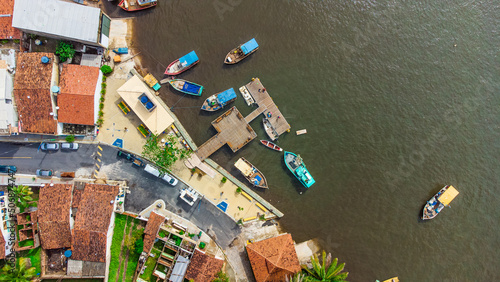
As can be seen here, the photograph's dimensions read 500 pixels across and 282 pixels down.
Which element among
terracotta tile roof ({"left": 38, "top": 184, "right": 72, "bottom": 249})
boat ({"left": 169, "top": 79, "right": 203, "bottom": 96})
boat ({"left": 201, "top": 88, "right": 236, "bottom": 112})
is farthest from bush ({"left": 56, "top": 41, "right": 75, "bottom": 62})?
boat ({"left": 201, "top": 88, "right": 236, "bottom": 112})

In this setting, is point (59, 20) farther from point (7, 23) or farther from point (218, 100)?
point (218, 100)

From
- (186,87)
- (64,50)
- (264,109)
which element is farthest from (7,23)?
(264,109)

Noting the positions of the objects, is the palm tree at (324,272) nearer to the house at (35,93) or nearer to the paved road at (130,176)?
the paved road at (130,176)

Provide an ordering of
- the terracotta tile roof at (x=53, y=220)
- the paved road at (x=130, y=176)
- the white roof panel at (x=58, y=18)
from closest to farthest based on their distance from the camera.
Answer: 1. the white roof panel at (x=58, y=18)
2. the terracotta tile roof at (x=53, y=220)
3. the paved road at (x=130, y=176)

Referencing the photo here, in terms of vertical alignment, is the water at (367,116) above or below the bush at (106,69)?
below

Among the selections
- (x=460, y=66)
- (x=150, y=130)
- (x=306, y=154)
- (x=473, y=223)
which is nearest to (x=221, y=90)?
(x=150, y=130)

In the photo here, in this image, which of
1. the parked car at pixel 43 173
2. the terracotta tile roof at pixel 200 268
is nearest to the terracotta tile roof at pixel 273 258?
the terracotta tile roof at pixel 200 268

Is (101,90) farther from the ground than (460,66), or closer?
farther from the ground

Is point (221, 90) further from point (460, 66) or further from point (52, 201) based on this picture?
point (460, 66)
